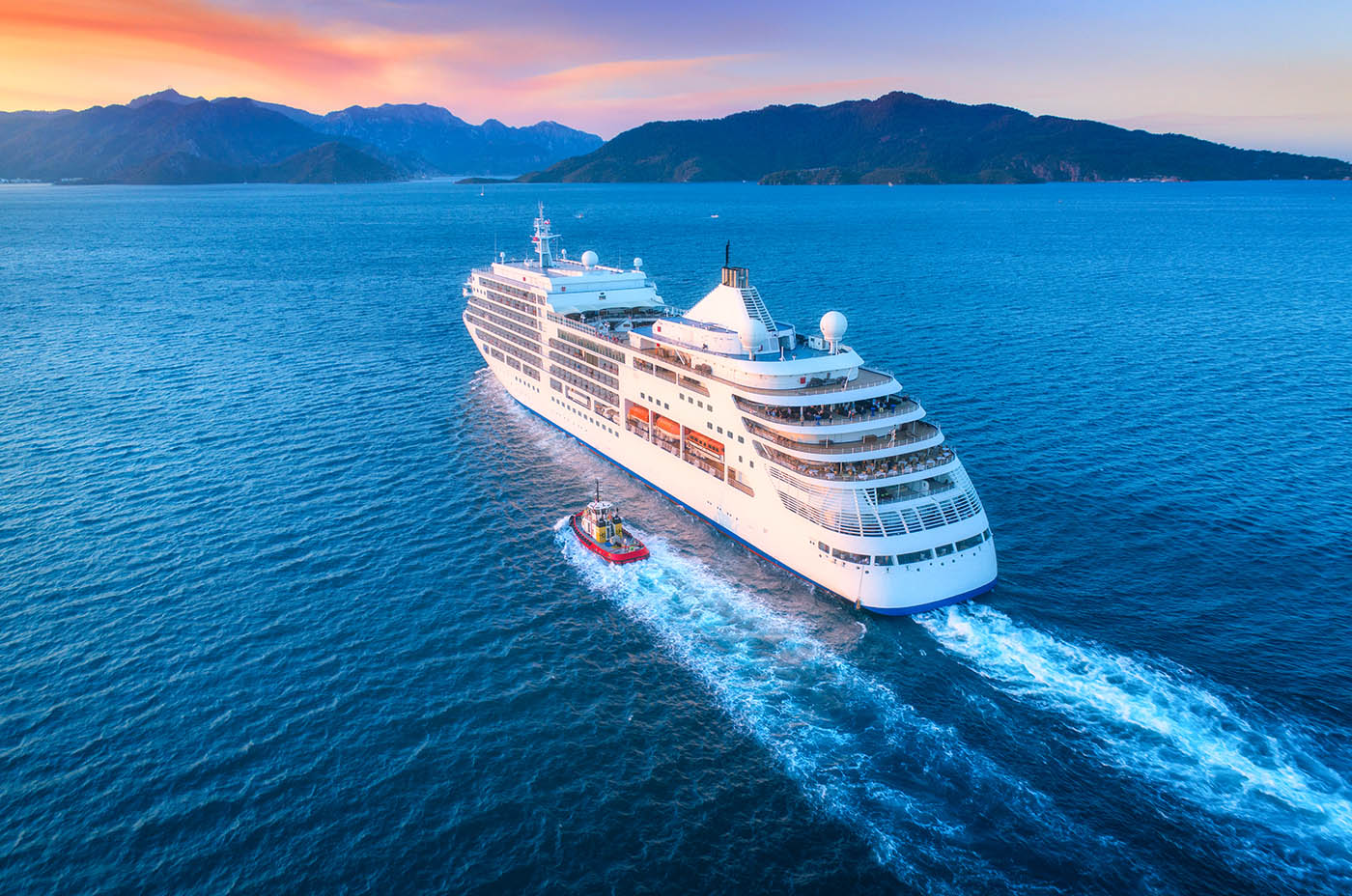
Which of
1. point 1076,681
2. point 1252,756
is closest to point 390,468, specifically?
point 1076,681

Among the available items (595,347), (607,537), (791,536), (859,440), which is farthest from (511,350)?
(791,536)

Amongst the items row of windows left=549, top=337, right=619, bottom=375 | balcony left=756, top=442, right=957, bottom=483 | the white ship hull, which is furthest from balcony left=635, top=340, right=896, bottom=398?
row of windows left=549, top=337, right=619, bottom=375

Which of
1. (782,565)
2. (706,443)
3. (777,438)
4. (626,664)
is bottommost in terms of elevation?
(626,664)

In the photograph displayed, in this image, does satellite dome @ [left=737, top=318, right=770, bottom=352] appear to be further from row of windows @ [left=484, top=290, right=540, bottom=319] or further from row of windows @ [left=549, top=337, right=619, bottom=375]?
row of windows @ [left=484, top=290, right=540, bottom=319]

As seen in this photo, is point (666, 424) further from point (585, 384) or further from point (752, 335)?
point (585, 384)

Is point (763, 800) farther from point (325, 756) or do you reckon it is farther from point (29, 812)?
point (29, 812)

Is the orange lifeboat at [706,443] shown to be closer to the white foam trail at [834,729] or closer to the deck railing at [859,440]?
the deck railing at [859,440]
